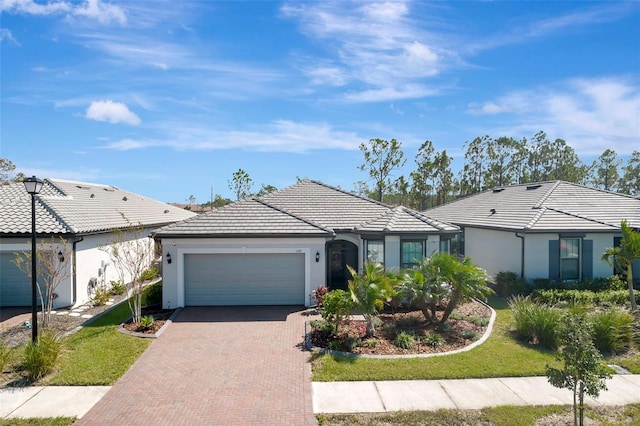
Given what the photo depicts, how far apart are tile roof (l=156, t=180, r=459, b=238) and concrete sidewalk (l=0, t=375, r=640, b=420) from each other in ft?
23.5

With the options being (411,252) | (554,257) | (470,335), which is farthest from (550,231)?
(470,335)

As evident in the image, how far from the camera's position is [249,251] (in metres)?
15.3

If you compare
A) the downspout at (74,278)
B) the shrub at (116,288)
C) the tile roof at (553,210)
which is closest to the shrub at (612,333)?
the tile roof at (553,210)

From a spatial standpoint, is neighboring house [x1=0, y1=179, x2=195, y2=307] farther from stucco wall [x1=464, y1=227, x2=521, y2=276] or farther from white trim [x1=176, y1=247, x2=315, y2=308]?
stucco wall [x1=464, y1=227, x2=521, y2=276]

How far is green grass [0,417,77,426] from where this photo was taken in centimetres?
721

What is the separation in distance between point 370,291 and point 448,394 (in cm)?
347

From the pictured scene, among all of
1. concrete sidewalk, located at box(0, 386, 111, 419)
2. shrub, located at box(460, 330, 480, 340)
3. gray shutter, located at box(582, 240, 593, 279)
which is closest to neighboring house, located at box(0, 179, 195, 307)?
concrete sidewalk, located at box(0, 386, 111, 419)

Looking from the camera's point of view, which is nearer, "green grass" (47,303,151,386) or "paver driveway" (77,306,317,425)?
"paver driveway" (77,306,317,425)

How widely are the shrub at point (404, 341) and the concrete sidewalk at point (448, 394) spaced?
1966 mm

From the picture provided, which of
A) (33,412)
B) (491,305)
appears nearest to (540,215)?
(491,305)

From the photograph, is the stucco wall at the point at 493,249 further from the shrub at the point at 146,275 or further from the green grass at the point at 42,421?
the green grass at the point at 42,421

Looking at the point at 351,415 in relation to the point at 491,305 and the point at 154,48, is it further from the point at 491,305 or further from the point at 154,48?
the point at 154,48

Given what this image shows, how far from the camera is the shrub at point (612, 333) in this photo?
10.9 metres

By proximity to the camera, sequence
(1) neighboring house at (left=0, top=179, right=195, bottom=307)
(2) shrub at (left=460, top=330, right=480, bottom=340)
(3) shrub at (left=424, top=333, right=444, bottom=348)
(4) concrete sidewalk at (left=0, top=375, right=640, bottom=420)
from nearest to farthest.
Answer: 1. (4) concrete sidewalk at (left=0, top=375, right=640, bottom=420)
2. (3) shrub at (left=424, top=333, right=444, bottom=348)
3. (2) shrub at (left=460, top=330, right=480, bottom=340)
4. (1) neighboring house at (left=0, top=179, right=195, bottom=307)
